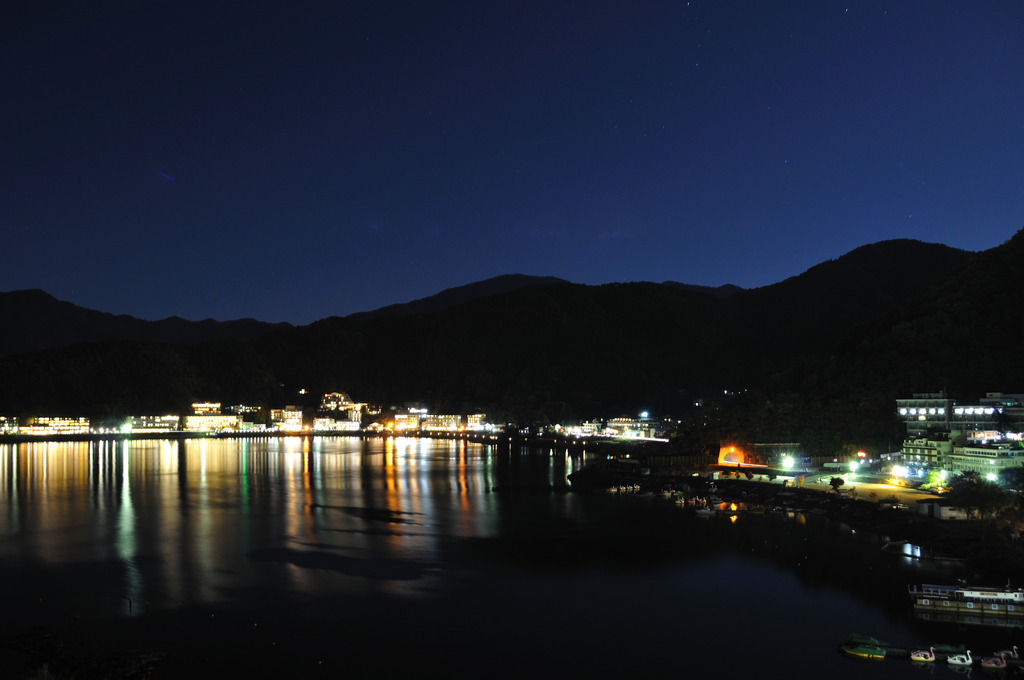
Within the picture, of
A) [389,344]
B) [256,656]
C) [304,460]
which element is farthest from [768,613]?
[389,344]

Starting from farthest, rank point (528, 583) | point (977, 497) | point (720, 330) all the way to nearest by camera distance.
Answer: point (720, 330) → point (977, 497) → point (528, 583)

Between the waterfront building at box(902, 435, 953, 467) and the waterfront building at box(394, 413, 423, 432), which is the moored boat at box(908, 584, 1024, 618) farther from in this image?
the waterfront building at box(394, 413, 423, 432)

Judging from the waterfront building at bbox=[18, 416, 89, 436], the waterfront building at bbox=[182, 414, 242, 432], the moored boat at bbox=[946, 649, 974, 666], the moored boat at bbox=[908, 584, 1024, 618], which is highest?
the waterfront building at bbox=[18, 416, 89, 436]

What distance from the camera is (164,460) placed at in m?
33.9

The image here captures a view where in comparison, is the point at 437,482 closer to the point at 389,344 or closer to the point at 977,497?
the point at 977,497

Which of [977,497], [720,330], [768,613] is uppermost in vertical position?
[720,330]

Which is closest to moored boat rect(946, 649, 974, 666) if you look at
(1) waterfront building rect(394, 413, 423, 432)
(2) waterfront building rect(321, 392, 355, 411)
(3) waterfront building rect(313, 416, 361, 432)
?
(1) waterfront building rect(394, 413, 423, 432)

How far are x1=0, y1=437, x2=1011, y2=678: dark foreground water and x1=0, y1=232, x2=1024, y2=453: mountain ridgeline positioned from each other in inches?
471

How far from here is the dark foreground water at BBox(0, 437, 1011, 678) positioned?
9.23 meters

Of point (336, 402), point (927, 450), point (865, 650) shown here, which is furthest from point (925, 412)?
point (336, 402)

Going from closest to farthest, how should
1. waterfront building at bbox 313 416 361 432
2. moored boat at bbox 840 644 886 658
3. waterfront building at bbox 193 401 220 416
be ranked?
moored boat at bbox 840 644 886 658 → waterfront building at bbox 193 401 220 416 → waterfront building at bbox 313 416 361 432

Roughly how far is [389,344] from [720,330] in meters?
40.3

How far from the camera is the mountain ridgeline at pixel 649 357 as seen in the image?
90.2ft

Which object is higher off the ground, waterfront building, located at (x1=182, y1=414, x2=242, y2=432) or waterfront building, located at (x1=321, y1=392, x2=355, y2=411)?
waterfront building, located at (x1=321, y1=392, x2=355, y2=411)
